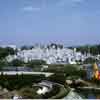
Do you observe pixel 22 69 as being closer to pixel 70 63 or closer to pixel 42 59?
pixel 42 59

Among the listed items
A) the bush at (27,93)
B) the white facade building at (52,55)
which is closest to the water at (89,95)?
the white facade building at (52,55)

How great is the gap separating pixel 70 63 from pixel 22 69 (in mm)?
637

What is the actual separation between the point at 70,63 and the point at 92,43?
39 cm

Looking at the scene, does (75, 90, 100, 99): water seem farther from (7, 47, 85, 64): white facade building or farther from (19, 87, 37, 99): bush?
(19, 87, 37, 99): bush

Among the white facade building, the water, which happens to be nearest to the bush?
the white facade building

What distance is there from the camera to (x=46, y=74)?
108 inches

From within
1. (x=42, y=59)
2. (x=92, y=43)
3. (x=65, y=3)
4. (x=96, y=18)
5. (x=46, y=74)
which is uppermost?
(x=65, y=3)

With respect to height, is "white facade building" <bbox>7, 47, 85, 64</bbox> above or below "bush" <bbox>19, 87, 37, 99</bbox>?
above

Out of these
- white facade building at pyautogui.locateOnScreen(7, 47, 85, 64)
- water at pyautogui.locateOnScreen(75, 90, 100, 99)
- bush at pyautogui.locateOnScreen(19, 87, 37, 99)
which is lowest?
water at pyautogui.locateOnScreen(75, 90, 100, 99)

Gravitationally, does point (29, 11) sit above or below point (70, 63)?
above

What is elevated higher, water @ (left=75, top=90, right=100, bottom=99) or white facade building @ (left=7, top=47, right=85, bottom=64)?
white facade building @ (left=7, top=47, right=85, bottom=64)

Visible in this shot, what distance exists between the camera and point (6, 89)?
272cm

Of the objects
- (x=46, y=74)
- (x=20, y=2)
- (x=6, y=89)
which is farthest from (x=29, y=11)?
(x=6, y=89)

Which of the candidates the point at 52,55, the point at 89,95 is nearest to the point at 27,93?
the point at 52,55
